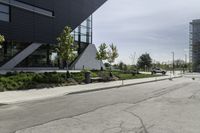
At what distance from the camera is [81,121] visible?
400 inches

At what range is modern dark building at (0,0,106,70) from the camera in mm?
36531

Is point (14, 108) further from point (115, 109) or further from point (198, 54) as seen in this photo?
point (198, 54)

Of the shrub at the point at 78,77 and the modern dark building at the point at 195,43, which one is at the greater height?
the modern dark building at the point at 195,43

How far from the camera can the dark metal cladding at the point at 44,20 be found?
122 feet

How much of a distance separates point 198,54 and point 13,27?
116923 millimetres

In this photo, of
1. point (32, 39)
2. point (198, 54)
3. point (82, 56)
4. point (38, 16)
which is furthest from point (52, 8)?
point (198, 54)

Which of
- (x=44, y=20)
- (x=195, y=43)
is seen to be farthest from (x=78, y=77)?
(x=195, y=43)

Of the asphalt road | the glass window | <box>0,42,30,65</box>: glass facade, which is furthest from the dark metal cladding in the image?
the asphalt road

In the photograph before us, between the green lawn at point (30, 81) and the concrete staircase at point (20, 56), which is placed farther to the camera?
the concrete staircase at point (20, 56)

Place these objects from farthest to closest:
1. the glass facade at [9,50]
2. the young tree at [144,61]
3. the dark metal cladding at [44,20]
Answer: the young tree at [144,61], the dark metal cladding at [44,20], the glass facade at [9,50]

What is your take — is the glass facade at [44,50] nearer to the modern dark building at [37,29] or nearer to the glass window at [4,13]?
the modern dark building at [37,29]

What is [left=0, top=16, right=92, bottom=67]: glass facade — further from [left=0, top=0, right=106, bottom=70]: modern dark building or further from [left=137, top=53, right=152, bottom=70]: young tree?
[left=137, top=53, right=152, bottom=70]: young tree

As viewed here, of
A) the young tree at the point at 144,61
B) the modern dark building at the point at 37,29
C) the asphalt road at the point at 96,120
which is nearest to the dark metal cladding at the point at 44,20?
the modern dark building at the point at 37,29

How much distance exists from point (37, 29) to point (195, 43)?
366 feet
